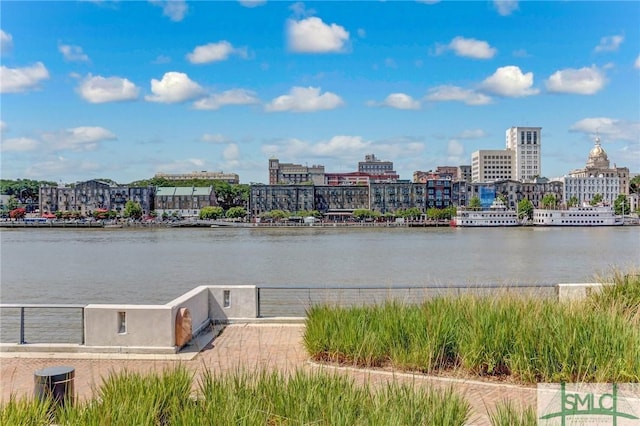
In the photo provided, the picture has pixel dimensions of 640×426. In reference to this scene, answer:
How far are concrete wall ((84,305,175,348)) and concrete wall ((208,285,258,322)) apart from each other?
2475 millimetres

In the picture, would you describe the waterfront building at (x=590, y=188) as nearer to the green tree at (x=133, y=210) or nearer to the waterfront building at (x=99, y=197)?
the green tree at (x=133, y=210)

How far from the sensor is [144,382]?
678 centimetres

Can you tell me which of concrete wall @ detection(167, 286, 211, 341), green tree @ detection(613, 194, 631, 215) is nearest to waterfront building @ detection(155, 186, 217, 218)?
green tree @ detection(613, 194, 631, 215)

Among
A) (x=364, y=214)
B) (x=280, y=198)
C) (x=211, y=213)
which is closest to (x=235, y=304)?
(x=364, y=214)

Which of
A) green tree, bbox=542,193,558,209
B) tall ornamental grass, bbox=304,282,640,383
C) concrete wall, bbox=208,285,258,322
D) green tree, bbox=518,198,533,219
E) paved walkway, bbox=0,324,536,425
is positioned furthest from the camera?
green tree, bbox=542,193,558,209

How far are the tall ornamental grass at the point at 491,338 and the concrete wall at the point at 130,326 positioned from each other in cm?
250

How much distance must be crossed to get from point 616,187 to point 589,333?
20663 cm

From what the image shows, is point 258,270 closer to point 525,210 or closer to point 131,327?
point 131,327

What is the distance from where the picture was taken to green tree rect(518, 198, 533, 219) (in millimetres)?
170250

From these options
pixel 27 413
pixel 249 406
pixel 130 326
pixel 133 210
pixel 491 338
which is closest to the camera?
pixel 249 406

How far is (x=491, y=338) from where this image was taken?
884 cm
